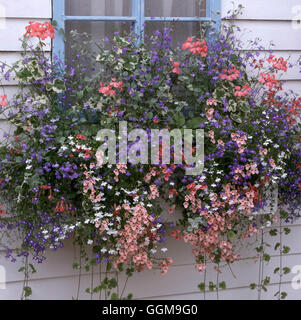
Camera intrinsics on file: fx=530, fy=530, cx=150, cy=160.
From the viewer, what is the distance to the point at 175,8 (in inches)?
115

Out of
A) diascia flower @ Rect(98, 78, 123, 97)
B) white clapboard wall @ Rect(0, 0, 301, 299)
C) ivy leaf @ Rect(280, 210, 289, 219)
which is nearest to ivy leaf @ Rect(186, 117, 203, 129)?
diascia flower @ Rect(98, 78, 123, 97)

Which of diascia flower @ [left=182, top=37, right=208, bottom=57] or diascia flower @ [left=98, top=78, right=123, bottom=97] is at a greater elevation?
diascia flower @ [left=182, top=37, right=208, bottom=57]

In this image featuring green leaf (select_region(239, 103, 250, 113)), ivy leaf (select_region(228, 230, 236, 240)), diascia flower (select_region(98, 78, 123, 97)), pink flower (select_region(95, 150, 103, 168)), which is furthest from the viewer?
green leaf (select_region(239, 103, 250, 113))

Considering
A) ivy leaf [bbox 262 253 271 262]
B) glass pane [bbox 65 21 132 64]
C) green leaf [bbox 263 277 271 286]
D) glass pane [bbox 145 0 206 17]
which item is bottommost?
green leaf [bbox 263 277 271 286]

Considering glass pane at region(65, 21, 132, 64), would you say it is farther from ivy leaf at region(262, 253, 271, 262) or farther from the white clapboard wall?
ivy leaf at region(262, 253, 271, 262)

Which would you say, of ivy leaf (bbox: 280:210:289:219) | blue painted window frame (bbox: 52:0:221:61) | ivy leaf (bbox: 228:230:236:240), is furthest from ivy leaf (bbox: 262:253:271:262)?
blue painted window frame (bbox: 52:0:221:61)

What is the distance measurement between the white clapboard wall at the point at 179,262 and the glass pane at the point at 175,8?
13cm

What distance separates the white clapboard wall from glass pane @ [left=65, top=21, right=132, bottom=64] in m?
0.16

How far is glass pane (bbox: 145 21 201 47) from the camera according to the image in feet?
9.48

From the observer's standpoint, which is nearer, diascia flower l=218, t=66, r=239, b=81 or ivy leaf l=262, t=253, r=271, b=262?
diascia flower l=218, t=66, r=239, b=81

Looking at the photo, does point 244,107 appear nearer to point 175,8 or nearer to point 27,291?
point 175,8

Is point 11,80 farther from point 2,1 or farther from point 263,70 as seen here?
point 263,70

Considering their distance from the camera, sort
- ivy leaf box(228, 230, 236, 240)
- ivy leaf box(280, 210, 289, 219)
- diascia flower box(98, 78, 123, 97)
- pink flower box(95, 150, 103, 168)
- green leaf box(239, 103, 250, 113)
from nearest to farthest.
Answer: pink flower box(95, 150, 103, 168) < diascia flower box(98, 78, 123, 97) < ivy leaf box(228, 230, 236, 240) < green leaf box(239, 103, 250, 113) < ivy leaf box(280, 210, 289, 219)
